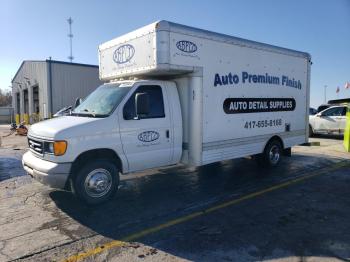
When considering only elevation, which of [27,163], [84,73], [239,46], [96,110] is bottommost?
[27,163]

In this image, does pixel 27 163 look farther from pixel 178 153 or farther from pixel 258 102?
pixel 258 102

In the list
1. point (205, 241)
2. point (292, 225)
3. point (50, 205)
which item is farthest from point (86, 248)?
point (292, 225)

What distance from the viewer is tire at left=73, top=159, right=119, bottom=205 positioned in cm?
554

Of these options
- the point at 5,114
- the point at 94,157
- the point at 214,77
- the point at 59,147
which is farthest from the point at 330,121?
the point at 5,114

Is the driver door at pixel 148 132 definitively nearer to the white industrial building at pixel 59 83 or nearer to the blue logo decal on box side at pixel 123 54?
the blue logo decal on box side at pixel 123 54

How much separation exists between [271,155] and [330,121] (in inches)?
358

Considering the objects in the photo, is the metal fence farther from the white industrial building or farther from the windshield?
the windshield

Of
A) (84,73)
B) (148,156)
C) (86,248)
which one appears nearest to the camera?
(86,248)

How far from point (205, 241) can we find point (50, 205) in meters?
3.09

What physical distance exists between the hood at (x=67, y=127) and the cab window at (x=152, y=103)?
0.56 meters

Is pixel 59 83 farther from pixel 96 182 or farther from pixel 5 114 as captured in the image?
pixel 96 182

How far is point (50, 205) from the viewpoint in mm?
5883

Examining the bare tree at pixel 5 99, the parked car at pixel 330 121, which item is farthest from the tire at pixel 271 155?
the bare tree at pixel 5 99

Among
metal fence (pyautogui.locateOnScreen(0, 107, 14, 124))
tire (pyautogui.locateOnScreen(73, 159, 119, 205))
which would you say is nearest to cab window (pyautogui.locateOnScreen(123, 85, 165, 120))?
tire (pyautogui.locateOnScreen(73, 159, 119, 205))
